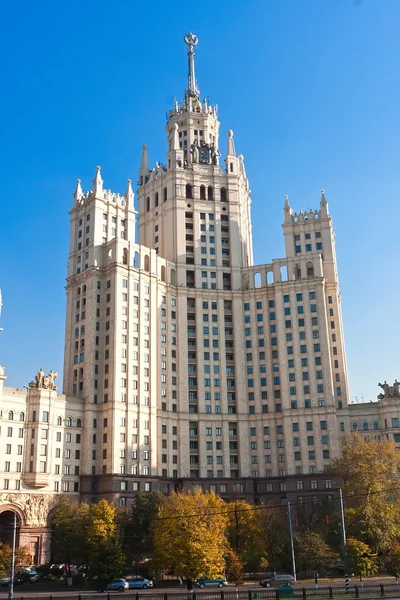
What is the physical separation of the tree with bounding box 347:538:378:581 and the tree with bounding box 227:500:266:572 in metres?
16.8

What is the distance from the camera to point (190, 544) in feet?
228

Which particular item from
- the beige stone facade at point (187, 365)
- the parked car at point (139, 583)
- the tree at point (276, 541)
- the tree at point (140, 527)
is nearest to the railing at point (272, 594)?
the parked car at point (139, 583)

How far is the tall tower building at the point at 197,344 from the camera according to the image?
442 feet

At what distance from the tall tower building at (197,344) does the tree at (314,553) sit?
43.9 m

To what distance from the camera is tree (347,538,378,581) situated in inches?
3201

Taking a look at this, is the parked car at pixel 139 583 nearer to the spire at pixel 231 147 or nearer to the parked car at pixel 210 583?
the parked car at pixel 210 583

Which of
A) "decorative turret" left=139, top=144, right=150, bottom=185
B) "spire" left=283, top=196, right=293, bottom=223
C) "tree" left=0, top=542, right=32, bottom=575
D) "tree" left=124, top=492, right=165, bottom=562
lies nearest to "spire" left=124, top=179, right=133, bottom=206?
"decorative turret" left=139, top=144, right=150, bottom=185

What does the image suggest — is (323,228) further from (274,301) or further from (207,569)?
(207,569)

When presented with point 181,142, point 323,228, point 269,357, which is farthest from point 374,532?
point 181,142

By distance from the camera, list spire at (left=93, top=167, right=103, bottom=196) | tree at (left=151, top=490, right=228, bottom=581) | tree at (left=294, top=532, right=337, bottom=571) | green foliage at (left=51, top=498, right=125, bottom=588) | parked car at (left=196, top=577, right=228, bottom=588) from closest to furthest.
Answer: tree at (left=151, top=490, right=228, bottom=581) < parked car at (left=196, top=577, right=228, bottom=588) < tree at (left=294, top=532, right=337, bottom=571) < green foliage at (left=51, top=498, right=125, bottom=588) < spire at (left=93, top=167, right=103, bottom=196)

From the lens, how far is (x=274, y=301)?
154m

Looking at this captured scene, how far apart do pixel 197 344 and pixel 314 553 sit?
67.3 meters

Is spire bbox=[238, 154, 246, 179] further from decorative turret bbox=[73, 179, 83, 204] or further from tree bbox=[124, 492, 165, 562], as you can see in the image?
tree bbox=[124, 492, 165, 562]

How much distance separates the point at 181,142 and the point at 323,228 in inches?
1888
